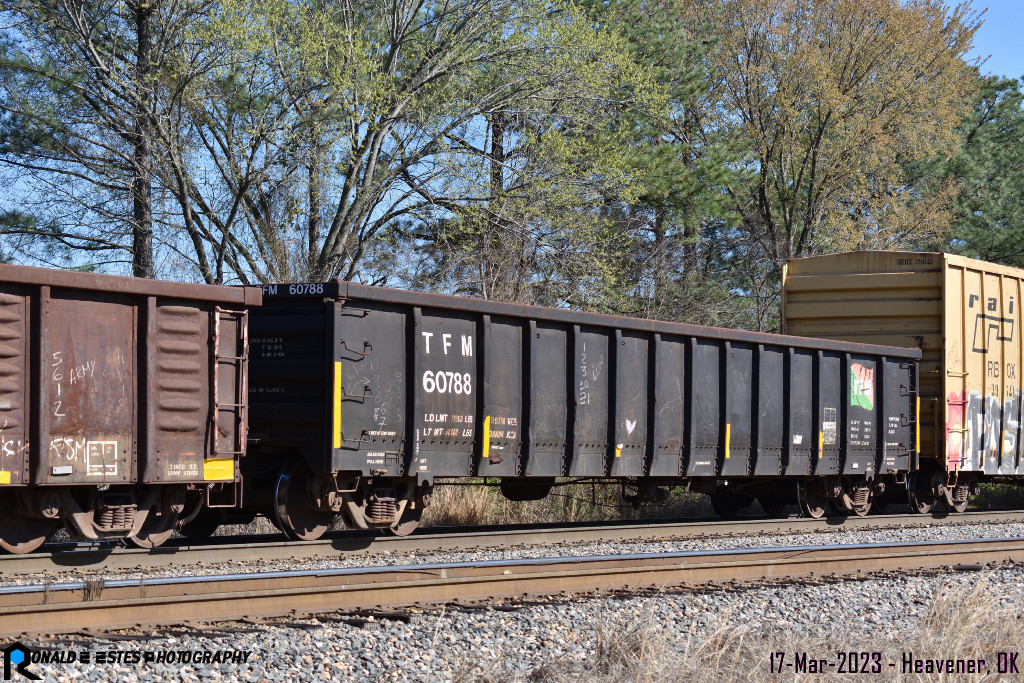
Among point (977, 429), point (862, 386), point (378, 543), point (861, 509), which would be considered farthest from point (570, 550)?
point (977, 429)

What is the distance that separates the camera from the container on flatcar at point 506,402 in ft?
36.5

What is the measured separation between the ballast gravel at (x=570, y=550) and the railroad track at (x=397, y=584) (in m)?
0.73

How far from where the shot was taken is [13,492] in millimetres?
9516

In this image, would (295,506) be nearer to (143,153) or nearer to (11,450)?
(11,450)

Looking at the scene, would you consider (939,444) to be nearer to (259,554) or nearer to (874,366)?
(874,366)

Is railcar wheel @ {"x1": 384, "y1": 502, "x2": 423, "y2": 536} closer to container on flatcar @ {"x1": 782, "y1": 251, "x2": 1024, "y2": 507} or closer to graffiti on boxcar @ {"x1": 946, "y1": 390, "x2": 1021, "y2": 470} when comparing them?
container on flatcar @ {"x1": 782, "y1": 251, "x2": 1024, "y2": 507}

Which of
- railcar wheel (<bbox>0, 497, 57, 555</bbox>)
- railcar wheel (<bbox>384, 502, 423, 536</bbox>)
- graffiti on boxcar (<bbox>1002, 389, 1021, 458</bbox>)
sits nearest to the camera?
railcar wheel (<bbox>0, 497, 57, 555</bbox>)

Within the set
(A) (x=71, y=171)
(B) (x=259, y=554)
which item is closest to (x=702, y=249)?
(A) (x=71, y=171)

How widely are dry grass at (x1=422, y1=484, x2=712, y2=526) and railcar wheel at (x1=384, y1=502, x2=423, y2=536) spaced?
3.32m

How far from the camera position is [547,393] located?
12859mm

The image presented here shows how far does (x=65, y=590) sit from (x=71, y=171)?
1424cm

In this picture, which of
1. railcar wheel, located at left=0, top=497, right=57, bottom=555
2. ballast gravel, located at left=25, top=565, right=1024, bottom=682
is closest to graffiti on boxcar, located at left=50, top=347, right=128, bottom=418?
railcar wheel, located at left=0, top=497, right=57, bottom=555

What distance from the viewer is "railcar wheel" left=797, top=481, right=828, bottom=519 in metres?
16.7

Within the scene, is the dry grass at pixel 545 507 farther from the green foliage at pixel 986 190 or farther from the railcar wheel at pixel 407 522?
the green foliage at pixel 986 190
